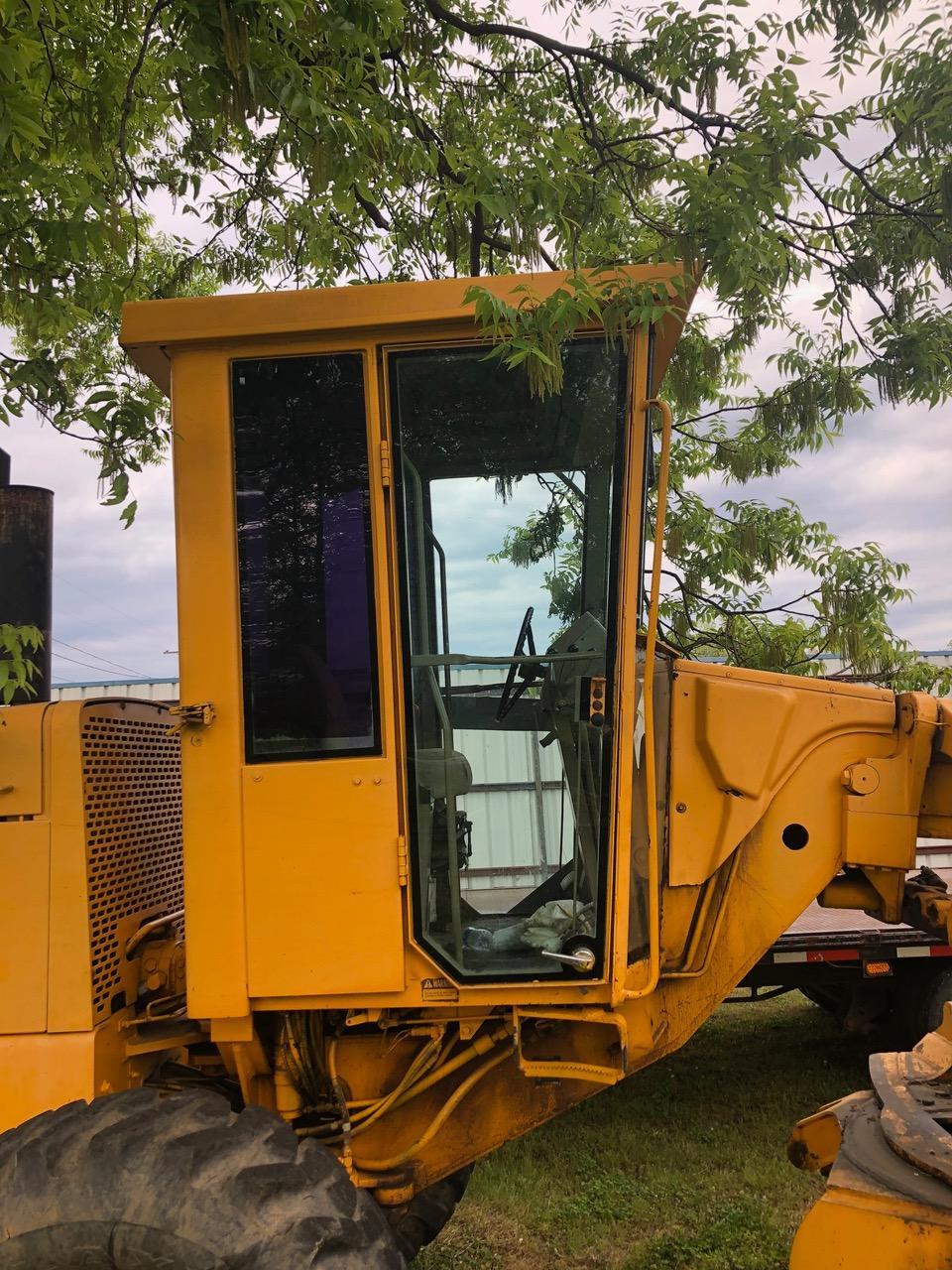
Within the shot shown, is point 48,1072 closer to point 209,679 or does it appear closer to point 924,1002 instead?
point 209,679

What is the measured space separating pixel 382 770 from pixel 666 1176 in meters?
3.25

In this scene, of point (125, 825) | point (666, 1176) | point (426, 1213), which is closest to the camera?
point (125, 825)

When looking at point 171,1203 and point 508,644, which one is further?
point 508,644

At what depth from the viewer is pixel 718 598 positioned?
7.19m

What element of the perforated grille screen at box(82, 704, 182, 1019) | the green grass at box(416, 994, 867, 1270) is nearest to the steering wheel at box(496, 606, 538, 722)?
the perforated grille screen at box(82, 704, 182, 1019)

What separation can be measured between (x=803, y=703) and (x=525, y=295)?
5.08ft

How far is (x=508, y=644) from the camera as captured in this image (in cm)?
284

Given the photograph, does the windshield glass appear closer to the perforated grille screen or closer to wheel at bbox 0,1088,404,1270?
wheel at bbox 0,1088,404,1270

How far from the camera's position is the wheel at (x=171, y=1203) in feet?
7.52

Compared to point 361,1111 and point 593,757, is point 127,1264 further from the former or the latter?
point 593,757

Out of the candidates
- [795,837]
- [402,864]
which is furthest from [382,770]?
[795,837]

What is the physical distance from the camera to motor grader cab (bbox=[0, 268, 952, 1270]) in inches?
107

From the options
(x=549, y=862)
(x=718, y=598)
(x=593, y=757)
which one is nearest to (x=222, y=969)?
(x=549, y=862)

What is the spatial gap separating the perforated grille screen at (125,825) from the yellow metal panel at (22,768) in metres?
0.12
